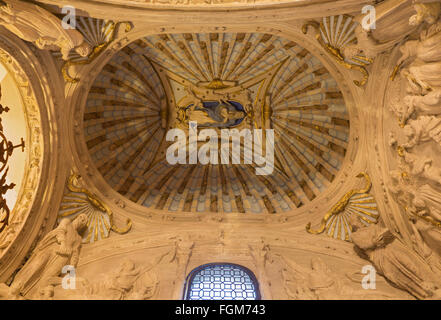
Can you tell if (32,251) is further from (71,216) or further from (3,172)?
(3,172)

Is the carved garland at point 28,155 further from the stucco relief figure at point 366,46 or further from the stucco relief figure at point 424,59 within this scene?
the stucco relief figure at point 424,59

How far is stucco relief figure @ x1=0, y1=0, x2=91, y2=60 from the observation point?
7086mm

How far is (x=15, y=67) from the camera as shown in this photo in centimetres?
799

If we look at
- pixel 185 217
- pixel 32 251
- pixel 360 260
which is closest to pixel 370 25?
pixel 360 260

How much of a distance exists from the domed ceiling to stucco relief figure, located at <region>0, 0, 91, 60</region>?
7.53 ft

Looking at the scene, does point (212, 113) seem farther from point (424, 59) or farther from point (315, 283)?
point (424, 59)

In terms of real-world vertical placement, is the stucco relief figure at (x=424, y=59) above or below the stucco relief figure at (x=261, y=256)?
above

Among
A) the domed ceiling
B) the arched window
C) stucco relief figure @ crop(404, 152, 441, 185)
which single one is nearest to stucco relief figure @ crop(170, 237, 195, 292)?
the arched window

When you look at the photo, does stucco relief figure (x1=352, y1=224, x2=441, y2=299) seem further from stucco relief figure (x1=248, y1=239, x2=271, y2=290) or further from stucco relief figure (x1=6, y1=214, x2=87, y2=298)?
stucco relief figure (x1=6, y1=214, x2=87, y2=298)

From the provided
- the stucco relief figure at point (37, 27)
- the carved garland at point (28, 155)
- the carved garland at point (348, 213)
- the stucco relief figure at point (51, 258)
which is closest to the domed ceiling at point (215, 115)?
the carved garland at point (348, 213)

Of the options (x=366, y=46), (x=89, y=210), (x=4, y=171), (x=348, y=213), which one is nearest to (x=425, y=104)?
(x=366, y=46)

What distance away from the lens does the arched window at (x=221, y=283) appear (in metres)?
9.08

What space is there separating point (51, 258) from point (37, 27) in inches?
220

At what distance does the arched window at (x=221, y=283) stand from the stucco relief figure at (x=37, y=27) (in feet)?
22.1
